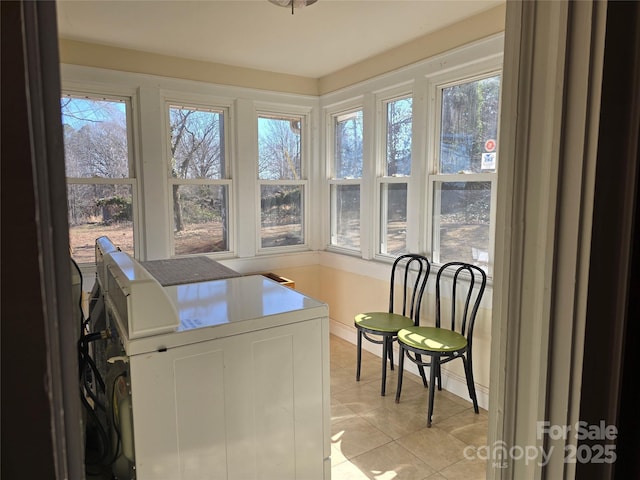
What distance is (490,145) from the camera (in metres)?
2.65

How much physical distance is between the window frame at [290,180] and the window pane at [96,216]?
110cm

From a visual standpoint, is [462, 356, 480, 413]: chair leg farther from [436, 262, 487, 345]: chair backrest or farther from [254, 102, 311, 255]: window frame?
[254, 102, 311, 255]: window frame

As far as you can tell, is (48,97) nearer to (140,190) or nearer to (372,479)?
(372,479)

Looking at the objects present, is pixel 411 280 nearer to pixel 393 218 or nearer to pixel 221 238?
pixel 393 218

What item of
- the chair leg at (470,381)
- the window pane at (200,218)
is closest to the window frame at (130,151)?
A: the window pane at (200,218)

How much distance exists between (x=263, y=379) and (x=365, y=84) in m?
2.91

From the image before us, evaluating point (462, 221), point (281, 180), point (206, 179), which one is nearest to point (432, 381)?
point (462, 221)

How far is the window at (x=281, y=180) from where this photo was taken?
396 cm

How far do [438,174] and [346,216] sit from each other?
3.96 feet

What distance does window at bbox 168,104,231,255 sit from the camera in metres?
3.55

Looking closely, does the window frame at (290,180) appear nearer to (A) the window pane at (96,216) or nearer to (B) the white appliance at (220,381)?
(A) the window pane at (96,216)

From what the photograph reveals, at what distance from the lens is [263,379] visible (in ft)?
4.29

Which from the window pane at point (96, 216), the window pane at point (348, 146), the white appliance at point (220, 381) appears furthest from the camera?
the window pane at point (348, 146)

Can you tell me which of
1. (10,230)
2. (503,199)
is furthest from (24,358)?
(503,199)
